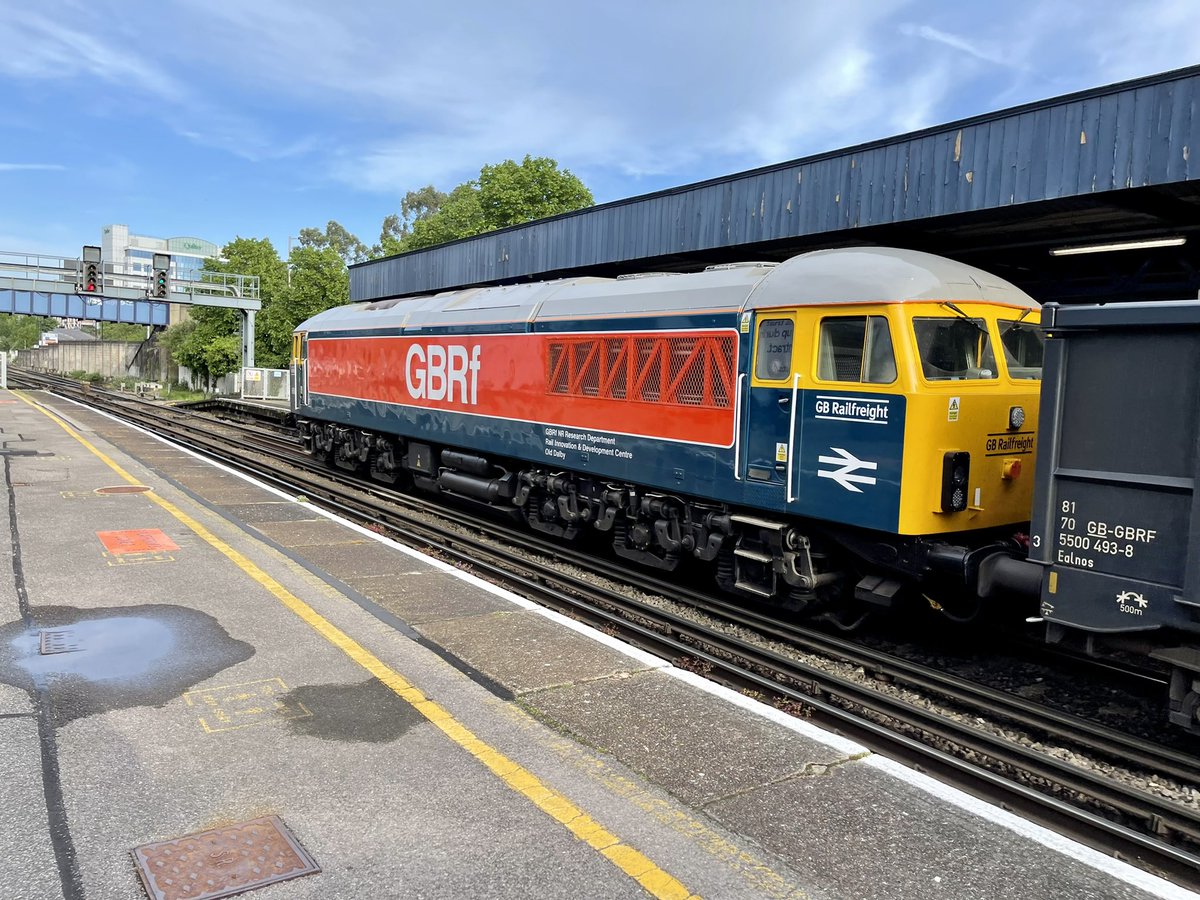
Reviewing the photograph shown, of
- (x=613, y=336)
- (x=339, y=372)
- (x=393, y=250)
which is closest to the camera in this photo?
(x=613, y=336)

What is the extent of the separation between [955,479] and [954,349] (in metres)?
1.18

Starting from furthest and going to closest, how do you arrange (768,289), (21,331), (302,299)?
(21,331) < (302,299) < (768,289)

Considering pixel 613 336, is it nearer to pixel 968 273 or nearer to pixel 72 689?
pixel 968 273

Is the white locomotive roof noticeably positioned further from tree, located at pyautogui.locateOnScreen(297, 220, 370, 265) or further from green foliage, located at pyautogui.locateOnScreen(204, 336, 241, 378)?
tree, located at pyautogui.locateOnScreen(297, 220, 370, 265)

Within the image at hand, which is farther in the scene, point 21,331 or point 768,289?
point 21,331

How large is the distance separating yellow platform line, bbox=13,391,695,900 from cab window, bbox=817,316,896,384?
175 inches

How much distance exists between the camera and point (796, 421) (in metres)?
8.09

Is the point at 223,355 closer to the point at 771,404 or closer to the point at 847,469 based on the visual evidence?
the point at 771,404

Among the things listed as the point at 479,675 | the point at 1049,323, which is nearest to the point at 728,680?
A: the point at 479,675

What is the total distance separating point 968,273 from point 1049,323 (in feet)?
8.86

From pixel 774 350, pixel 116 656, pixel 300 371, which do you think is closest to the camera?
pixel 116 656

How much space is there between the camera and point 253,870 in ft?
12.5

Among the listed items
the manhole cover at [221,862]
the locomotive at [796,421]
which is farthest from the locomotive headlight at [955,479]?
the manhole cover at [221,862]

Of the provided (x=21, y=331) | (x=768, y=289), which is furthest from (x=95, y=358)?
(x=768, y=289)
